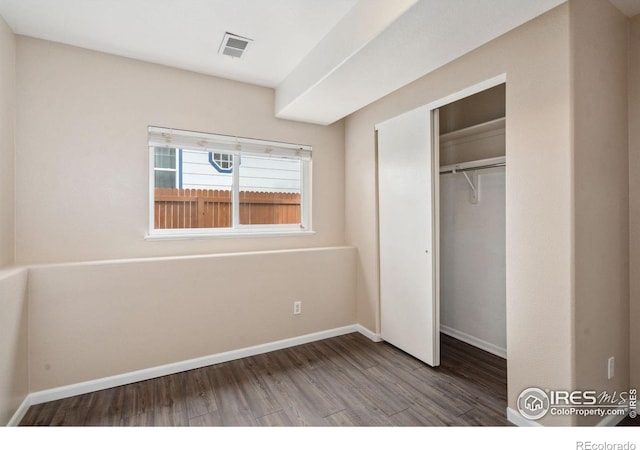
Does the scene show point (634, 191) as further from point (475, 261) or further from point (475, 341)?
point (475, 341)

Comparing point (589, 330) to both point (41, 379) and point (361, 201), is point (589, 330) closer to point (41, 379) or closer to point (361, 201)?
point (361, 201)

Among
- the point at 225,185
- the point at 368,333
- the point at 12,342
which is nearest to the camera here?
the point at 12,342

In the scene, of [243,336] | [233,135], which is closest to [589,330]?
[243,336]

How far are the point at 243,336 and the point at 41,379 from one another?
1390 millimetres

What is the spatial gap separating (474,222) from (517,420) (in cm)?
175

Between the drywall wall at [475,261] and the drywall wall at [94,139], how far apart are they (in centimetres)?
221

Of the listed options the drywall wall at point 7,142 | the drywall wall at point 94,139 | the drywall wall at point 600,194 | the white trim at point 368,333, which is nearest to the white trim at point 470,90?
the drywall wall at point 600,194

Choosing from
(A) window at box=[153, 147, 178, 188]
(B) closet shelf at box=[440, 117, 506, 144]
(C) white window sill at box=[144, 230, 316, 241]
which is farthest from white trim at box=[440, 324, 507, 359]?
(A) window at box=[153, 147, 178, 188]

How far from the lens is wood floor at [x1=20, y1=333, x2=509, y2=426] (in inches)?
79.0

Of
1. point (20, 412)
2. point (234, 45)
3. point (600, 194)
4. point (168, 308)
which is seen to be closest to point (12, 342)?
point (20, 412)

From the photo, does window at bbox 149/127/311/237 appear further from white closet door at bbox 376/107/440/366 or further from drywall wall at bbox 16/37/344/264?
white closet door at bbox 376/107/440/366

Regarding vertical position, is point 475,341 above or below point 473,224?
below

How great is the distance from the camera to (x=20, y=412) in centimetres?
201

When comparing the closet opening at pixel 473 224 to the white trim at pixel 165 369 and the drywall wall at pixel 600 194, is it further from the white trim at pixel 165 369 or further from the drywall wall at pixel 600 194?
the white trim at pixel 165 369
